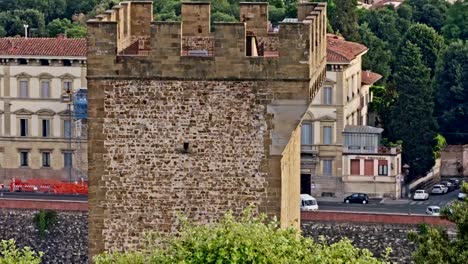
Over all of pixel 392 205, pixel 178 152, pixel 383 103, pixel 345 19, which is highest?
pixel 178 152

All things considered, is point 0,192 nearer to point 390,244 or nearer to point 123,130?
point 390,244

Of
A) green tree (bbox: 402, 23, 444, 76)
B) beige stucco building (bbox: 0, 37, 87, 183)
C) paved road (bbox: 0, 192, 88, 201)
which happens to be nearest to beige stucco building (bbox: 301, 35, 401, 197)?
paved road (bbox: 0, 192, 88, 201)

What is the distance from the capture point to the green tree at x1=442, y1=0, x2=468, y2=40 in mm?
134125

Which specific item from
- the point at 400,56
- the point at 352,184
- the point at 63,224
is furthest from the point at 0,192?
the point at 400,56

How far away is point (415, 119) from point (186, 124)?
7430cm

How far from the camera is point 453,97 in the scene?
11788 cm

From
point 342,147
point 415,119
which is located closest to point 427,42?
point 415,119

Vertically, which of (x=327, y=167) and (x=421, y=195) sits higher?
(x=327, y=167)

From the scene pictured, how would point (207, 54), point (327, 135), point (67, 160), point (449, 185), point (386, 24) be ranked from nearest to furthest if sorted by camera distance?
1. point (207, 54)
2. point (449, 185)
3. point (327, 135)
4. point (67, 160)
5. point (386, 24)

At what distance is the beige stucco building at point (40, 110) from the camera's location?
370ft

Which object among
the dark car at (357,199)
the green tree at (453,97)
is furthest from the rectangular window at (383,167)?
the green tree at (453,97)

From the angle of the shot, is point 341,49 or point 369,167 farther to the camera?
point 341,49

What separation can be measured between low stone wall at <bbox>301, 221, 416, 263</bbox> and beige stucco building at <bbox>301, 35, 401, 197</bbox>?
336 inches

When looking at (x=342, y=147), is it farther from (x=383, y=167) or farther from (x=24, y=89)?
(x=24, y=89)
